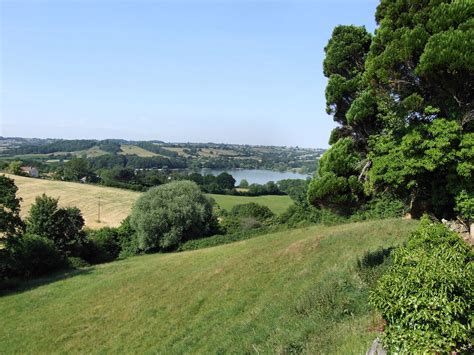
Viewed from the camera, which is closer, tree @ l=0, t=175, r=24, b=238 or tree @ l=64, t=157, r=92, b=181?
tree @ l=0, t=175, r=24, b=238

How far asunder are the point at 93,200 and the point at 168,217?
148 feet

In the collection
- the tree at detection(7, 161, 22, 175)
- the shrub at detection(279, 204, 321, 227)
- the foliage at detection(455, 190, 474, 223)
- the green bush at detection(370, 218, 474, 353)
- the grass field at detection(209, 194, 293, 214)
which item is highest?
the foliage at detection(455, 190, 474, 223)

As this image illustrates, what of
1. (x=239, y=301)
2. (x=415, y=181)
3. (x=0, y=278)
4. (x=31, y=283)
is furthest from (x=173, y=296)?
(x=0, y=278)

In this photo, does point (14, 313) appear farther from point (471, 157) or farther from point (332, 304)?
point (471, 157)

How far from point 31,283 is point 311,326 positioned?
3210 centimetres

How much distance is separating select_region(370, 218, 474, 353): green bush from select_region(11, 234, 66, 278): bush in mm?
38729

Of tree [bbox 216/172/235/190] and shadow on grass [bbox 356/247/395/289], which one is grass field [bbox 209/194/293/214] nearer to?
tree [bbox 216/172/235/190]

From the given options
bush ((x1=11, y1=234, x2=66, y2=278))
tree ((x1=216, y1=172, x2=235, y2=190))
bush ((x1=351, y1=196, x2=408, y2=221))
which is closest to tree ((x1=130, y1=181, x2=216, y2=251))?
bush ((x1=11, y1=234, x2=66, y2=278))

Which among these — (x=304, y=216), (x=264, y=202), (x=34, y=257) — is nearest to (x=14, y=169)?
(x=264, y=202)

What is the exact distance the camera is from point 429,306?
6.01 meters

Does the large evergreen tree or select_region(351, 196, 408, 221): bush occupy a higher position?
the large evergreen tree

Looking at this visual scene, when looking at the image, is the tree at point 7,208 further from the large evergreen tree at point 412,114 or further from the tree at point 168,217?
the large evergreen tree at point 412,114

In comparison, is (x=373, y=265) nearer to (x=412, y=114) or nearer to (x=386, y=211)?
(x=412, y=114)

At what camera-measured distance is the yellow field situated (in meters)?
76.4
